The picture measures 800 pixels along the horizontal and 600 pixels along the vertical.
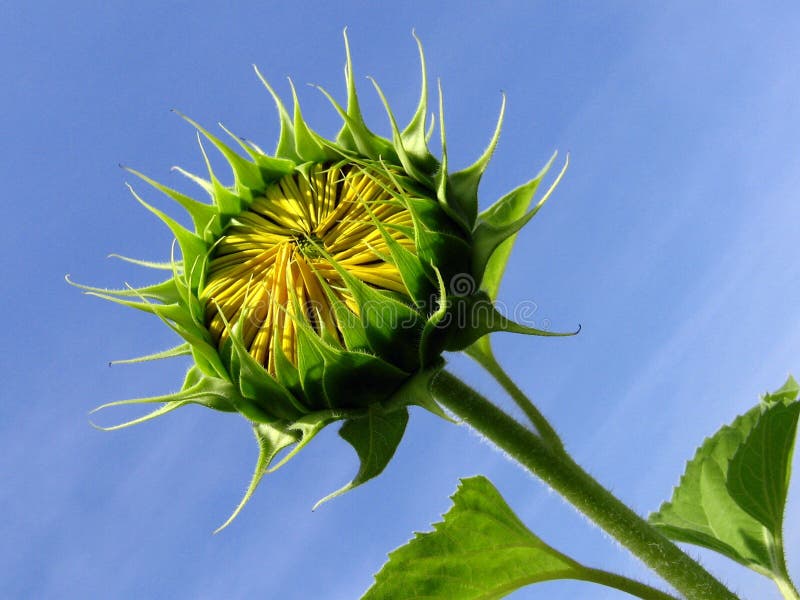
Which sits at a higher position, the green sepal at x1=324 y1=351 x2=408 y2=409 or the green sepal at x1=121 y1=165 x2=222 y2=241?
the green sepal at x1=121 y1=165 x2=222 y2=241

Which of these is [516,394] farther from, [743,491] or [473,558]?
[743,491]

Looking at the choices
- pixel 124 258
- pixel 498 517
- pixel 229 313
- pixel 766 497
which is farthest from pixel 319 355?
pixel 766 497

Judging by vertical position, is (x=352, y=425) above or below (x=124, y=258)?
below

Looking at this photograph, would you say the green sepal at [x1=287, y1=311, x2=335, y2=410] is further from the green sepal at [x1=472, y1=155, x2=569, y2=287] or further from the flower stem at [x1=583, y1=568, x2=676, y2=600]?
the flower stem at [x1=583, y1=568, x2=676, y2=600]

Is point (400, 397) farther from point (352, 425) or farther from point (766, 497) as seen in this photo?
point (766, 497)

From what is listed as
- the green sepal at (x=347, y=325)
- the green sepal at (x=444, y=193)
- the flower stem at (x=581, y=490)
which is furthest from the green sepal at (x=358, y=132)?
the flower stem at (x=581, y=490)

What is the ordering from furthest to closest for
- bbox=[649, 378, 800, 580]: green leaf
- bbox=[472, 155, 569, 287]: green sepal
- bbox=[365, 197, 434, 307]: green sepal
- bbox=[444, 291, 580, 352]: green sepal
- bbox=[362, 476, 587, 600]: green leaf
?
1. bbox=[649, 378, 800, 580]: green leaf
2. bbox=[472, 155, 569, 287]: green sepal
3. bbox=[444, 291, 580, 352]: green sepal
4. bbox=[365, 197, 434, 307]: green sepal
5. bbox=[362, 476, 587, 600]: green leaf

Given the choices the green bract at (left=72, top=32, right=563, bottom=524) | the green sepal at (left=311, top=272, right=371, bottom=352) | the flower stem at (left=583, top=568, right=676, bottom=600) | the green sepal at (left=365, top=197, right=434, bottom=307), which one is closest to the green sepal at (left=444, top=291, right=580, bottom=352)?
the green bract at (left=72, top=32, right=563, bottom=524)
